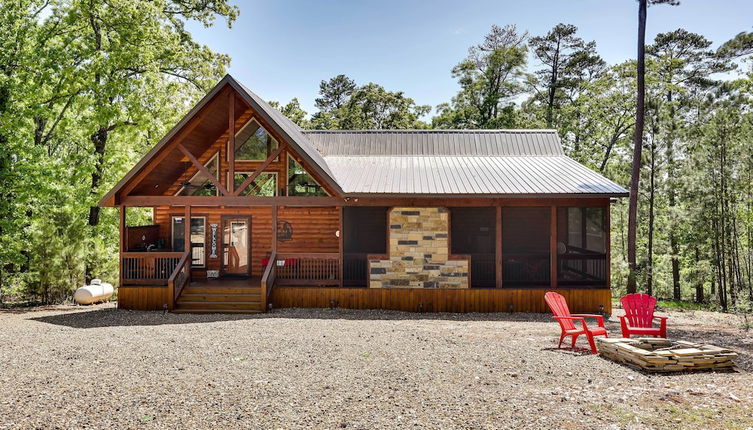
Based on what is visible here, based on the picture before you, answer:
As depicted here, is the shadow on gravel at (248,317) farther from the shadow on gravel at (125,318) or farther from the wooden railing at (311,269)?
the wooden railing at (311,269)

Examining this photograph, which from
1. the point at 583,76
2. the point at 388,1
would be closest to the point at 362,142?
the point at 388,1

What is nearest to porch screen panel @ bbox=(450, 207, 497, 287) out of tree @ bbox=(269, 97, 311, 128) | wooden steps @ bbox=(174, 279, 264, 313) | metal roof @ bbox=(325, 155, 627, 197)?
metal roof @ bbox=(325, 155, 627, 197)

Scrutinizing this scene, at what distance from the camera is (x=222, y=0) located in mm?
21141

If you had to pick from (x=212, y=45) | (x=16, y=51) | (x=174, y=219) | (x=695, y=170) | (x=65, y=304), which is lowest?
(x=65, y=304)

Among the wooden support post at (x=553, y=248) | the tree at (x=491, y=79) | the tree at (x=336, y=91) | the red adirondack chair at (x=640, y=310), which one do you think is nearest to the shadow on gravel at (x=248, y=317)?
the wooden support post at (x=553, y=248)

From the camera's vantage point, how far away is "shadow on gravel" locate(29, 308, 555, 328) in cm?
1075

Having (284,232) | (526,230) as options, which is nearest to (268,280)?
(284,232)

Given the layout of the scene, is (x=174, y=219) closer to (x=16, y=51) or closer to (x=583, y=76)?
(x=16, y=51)

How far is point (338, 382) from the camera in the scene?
6.00 meters

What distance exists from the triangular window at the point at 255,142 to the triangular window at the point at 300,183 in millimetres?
747

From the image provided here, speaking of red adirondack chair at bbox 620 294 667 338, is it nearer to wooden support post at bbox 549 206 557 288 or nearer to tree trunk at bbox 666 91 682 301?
wooden support post at bbox 549 206 557 288

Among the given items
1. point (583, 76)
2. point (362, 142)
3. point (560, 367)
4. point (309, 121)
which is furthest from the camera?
point (309, 121)

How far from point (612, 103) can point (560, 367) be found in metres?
21.2

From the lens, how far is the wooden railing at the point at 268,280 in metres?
11.8
